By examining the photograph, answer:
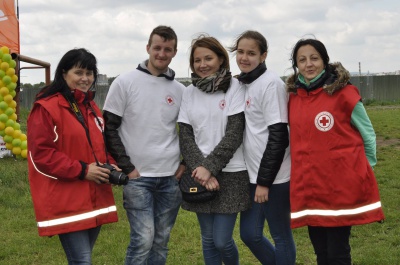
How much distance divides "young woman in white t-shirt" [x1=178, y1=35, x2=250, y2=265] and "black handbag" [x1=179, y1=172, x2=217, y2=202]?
1.6 inches

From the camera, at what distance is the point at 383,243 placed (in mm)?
5289

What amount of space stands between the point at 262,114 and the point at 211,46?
0.55m

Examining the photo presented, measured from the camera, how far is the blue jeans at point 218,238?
356 cm

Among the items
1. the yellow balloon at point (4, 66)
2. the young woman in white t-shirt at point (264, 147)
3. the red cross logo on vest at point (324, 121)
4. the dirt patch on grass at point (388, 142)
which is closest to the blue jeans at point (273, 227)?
the young woman in white t-shirt at point (264, 147)

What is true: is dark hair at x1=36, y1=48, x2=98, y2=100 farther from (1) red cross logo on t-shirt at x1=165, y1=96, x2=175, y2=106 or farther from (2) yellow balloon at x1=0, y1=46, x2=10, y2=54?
(2) yellow balloon at x1=0, y1=46, x2=10, y2=54

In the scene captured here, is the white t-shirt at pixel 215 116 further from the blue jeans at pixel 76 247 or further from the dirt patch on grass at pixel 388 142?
the dirt patch on grass at pixel 388 142

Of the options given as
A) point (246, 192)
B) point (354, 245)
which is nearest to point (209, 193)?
point (246, 192)

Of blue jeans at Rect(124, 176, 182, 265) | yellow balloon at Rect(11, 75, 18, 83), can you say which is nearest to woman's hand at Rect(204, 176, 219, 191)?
blue jeans at Rect(124, 176, 182, 265)

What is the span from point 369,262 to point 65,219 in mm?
2839

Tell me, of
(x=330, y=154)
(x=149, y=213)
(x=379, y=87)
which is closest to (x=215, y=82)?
(x=330, y=154)

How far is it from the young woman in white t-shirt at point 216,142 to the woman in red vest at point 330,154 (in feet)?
1.15

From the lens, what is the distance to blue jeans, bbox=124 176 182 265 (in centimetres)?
363

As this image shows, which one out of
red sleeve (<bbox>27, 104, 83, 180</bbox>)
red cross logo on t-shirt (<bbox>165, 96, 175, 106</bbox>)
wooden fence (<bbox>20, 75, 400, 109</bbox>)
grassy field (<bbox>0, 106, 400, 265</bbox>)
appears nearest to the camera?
red sleeve (<bbox>27, 104, 83, 180</bbox>)

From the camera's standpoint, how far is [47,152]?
3.03 m
